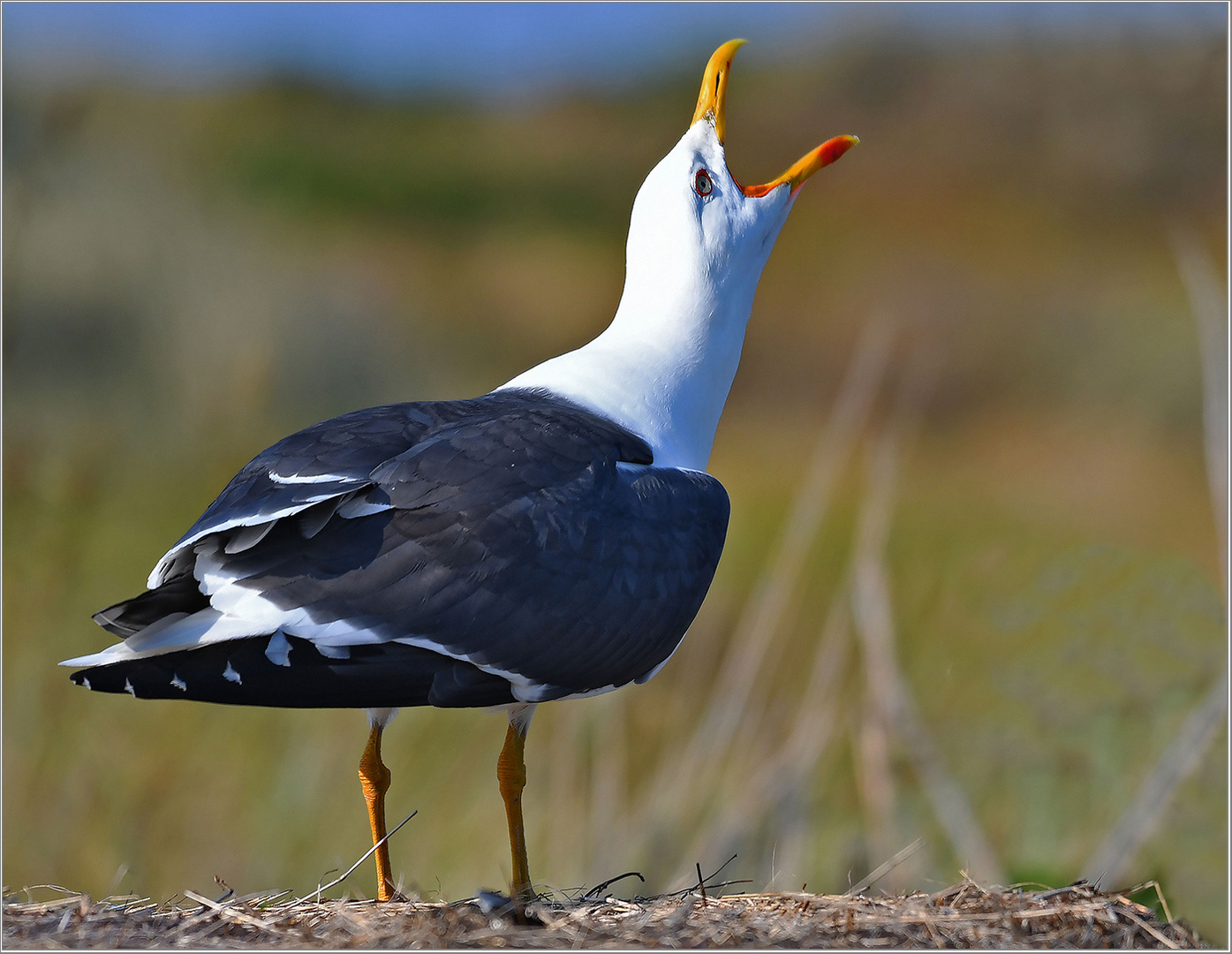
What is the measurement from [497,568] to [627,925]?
0.82 m

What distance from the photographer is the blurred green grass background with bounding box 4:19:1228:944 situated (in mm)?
4762

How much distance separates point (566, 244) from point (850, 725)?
41.2 feet

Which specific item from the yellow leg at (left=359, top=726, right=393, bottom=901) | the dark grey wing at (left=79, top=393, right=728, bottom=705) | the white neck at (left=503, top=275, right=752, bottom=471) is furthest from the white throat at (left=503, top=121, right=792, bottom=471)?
the yellow leg at (left=359, top=726, right=393, bottom=901)

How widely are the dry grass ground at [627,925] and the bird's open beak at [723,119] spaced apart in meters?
2.29

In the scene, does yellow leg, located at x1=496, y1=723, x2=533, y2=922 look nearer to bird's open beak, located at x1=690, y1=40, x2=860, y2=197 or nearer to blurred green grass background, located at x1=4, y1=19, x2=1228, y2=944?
blurred green grass background, located at x1=4, y1=19, x2=1228, y2=944

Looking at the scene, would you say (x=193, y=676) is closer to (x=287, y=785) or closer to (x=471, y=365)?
(x=287, y=785)

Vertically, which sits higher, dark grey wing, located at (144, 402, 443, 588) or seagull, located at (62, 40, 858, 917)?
dark grey wing, located at (144, 402, 443, 588)

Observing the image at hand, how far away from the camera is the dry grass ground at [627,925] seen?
248cm

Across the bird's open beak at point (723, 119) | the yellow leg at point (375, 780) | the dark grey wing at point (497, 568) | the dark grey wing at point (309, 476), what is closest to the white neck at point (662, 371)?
the dark grey wing at point (497, 568)

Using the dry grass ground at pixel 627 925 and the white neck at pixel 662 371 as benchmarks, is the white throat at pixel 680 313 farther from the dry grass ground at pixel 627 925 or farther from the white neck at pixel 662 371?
the dry grass ground at pixel 627 925

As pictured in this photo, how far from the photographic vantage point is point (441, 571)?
2.69 metres

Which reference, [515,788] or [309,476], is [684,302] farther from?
[515,788]

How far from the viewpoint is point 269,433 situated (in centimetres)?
743

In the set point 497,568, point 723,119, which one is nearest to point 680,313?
point 723,119
